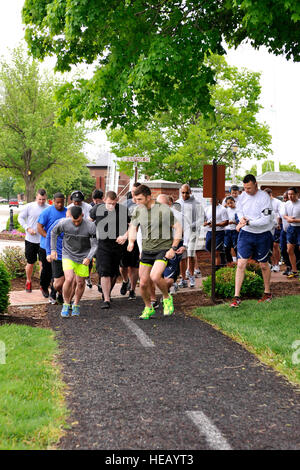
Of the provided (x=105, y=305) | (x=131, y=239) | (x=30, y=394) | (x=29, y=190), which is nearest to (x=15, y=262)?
(x=105, y=305)

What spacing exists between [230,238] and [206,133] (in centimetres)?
2014

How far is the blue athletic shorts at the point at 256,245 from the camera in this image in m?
8.91

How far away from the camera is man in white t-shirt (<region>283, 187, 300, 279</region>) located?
40.0 ft

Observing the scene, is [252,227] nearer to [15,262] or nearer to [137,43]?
[137,43]

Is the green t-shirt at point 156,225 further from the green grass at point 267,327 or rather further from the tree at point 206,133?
the tree at point 206,133

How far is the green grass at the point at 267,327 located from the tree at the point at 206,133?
24.6 m

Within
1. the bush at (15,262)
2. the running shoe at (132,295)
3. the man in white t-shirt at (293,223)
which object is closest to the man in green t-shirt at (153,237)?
the running shoe at (132,295)

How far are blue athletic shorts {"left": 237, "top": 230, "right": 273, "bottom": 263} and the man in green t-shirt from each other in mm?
1309

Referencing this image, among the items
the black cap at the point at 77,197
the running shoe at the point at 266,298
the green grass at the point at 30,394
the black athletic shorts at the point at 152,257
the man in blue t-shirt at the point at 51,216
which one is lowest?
the green grass at the point at 30,394

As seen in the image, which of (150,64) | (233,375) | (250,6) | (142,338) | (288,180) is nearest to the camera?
(233,375)

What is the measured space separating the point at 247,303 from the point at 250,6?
469cm
